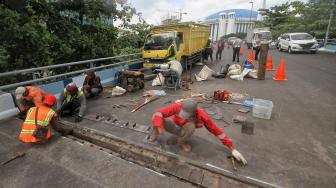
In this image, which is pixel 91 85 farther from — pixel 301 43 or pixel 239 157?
pixel 301 43

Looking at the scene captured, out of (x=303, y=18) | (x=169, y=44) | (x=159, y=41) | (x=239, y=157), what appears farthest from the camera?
(x=303, y=18)

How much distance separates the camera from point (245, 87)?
7652mm

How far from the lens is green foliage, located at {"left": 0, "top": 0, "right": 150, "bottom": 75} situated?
224 inches

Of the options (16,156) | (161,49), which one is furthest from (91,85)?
(161,49)

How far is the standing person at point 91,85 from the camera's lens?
6.23m

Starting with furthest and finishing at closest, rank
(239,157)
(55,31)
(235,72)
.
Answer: (235,72) < (55,31) < (239,157)

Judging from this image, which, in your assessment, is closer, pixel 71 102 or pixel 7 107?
pixel 7 107

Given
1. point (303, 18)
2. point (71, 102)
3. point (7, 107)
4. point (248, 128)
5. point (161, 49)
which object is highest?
point (303, 18)

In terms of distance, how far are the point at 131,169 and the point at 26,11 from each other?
6.82 meters

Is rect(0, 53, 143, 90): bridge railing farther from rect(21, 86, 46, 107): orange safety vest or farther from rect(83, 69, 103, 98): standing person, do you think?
rect(21, 86, 46, 107): orange safety vest

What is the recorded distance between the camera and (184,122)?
3.32 meters

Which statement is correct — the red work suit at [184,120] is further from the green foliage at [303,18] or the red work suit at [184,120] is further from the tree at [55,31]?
the green foliage at [303,18]

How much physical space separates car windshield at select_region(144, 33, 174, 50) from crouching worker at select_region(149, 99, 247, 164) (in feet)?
→ 21.3

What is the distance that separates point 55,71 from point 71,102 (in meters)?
3.89
